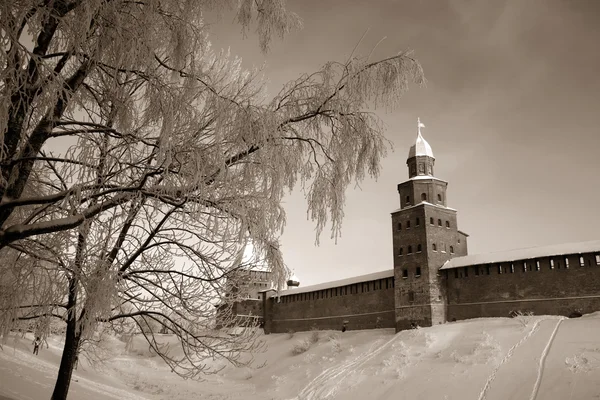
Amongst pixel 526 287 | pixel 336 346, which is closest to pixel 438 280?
pixel 526 287

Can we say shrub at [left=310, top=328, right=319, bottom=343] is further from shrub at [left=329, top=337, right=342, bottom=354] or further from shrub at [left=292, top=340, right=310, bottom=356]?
shrub at [left=329, top=337, right=342, bottom=354]

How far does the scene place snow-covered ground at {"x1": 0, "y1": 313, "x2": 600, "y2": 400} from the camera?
14.8 m

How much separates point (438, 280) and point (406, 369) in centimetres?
976

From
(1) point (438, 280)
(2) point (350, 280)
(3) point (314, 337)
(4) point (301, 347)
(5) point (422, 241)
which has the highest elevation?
(5) point (422, 241)

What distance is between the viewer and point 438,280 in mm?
29688

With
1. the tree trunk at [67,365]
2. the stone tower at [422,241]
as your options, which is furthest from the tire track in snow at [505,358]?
the tree trunk at [67,365]

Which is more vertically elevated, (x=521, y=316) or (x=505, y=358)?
(x=521, y=316)

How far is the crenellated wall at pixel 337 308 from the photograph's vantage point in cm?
3231

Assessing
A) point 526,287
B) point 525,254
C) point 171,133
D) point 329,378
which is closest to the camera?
point 171,133

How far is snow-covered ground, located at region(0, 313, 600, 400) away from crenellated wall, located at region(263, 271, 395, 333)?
1636 mm

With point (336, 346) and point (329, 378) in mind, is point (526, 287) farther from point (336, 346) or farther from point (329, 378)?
point (329, 378)

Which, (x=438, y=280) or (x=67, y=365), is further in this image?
(x=438, y=280)

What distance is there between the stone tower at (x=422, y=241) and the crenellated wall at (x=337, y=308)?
2005 millimetres

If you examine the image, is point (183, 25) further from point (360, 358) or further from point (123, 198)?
point (360, 358)
